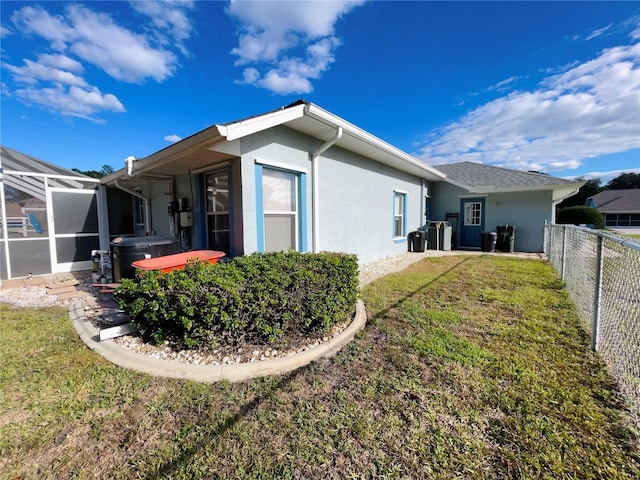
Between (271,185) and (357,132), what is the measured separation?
2.35m

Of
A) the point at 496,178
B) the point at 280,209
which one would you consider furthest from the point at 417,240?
the point at 280,209

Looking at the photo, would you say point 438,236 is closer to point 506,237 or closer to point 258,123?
point 506,237

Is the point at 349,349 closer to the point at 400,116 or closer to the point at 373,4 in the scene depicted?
the point at 373,4

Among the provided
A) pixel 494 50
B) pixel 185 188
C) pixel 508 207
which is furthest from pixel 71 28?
pixel 508 207

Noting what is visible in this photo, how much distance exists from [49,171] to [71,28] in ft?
13.5

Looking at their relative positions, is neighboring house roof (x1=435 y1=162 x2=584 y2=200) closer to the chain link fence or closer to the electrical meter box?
the chain link fence

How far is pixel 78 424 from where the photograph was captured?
1.96 meters

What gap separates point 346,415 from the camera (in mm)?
2043

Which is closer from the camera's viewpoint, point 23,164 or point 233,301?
point 233,301

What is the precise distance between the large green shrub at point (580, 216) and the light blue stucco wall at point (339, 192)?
92.7 feet

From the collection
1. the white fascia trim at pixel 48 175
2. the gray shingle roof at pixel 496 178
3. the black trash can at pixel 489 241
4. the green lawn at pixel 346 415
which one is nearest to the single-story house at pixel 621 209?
the gray shingle roof at pixel 496 178

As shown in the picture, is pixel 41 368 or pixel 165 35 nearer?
pixel 41 368

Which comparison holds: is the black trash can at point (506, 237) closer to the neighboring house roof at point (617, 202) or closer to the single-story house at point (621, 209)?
the single-story house at point (621, 209)

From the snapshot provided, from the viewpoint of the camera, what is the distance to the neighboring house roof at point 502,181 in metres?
10.6
